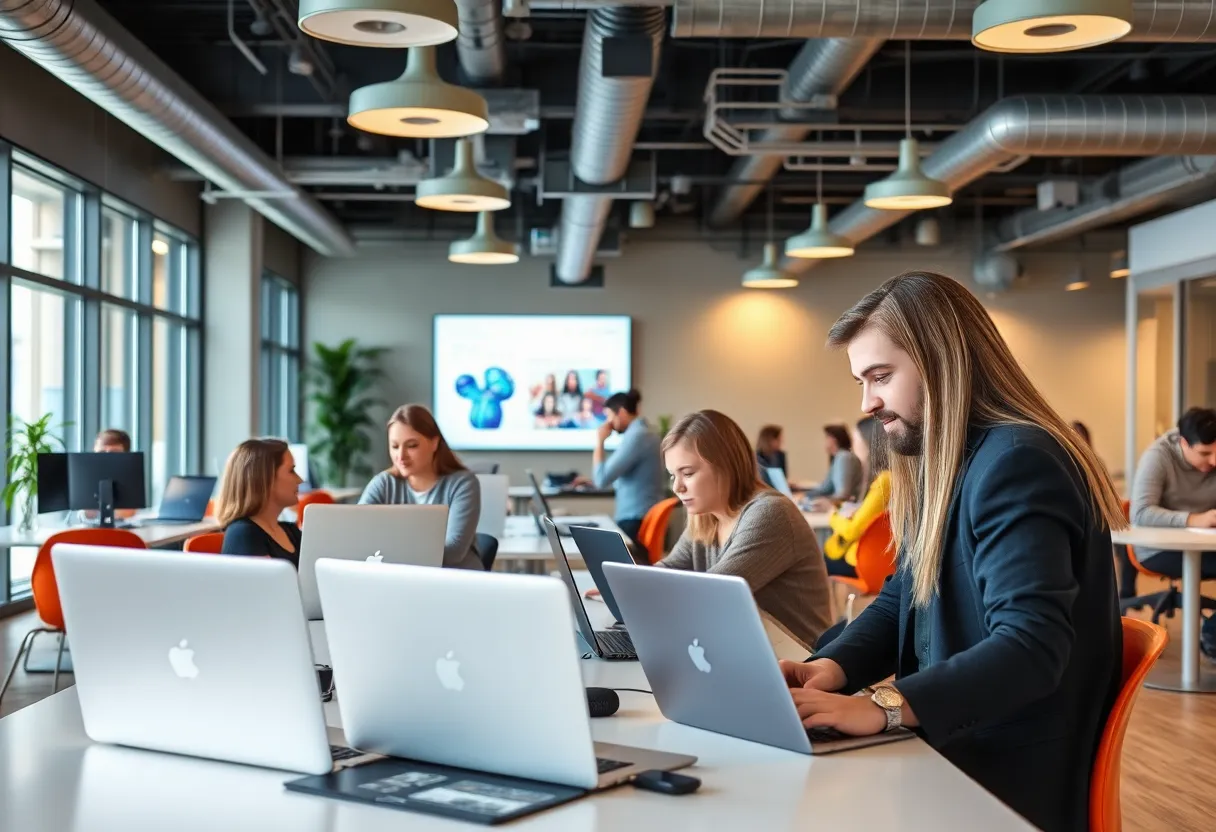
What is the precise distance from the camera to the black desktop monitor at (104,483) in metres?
6.99

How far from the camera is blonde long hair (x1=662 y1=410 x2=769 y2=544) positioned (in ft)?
12.1

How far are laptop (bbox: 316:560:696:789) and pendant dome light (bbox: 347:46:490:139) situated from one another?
12.5 feet

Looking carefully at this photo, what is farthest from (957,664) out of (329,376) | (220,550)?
(329,376)

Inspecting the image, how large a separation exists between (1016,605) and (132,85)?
6.29m

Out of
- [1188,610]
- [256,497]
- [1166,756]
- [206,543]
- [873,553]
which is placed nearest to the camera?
[256,497]

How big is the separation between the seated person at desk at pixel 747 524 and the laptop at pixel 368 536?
2.43ft

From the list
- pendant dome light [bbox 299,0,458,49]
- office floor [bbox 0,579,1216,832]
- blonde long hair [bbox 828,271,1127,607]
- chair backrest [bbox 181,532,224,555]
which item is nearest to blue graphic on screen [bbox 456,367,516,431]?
office floor [bbox 0,579,1216,832]

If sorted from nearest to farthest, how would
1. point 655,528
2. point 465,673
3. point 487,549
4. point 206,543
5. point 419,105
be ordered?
point 465,673, point 206,543, point 419,105, point 487,549, point 655,528

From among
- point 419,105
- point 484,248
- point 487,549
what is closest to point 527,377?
point 484,248

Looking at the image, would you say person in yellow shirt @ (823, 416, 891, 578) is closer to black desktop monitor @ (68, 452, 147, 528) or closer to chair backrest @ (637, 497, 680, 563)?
chair backrest @ (637, 497, 680, 563)

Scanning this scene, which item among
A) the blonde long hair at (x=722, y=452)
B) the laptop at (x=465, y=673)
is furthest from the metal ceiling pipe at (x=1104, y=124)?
the laptop at (x=465, y=673)

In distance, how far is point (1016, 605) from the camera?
1768 millimetres

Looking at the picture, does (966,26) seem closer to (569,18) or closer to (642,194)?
(569,18)

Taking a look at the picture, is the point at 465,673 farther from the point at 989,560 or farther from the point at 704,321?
the point at 704,321
